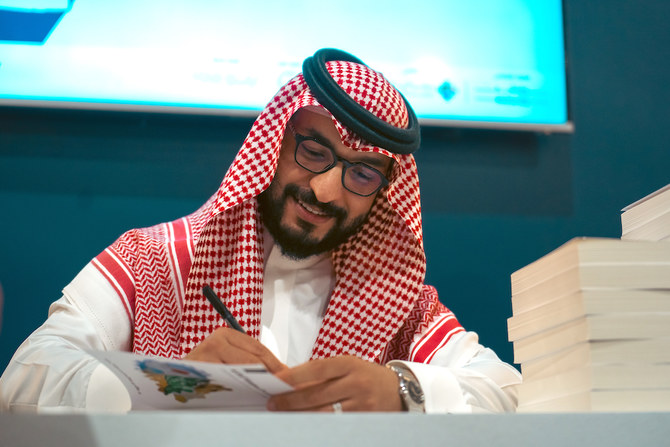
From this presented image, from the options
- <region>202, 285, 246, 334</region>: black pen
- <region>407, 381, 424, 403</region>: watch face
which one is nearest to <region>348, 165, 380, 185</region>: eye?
<region>202, 285, 246, 334</region>: black pen

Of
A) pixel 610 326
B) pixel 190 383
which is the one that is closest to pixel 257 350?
pixel 190 383

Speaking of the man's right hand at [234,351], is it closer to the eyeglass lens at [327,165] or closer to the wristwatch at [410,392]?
the wristwatch at [410,392]

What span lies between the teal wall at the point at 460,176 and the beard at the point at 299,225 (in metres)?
0.72

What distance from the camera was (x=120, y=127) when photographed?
2.65m

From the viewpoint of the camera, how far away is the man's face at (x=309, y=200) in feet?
6.37

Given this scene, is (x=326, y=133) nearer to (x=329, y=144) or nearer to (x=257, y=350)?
(x=329, y=144)

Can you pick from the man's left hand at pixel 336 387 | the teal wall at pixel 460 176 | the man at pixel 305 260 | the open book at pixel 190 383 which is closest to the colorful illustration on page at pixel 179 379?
the open book at pixel 190 383

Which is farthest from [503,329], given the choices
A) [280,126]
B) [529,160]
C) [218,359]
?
[218,359]

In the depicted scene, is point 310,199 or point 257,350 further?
point 310,199

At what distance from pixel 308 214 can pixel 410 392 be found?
717mm

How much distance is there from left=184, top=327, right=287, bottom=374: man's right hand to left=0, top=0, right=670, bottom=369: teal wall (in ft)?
4.66

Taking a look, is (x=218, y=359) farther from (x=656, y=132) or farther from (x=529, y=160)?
(x=656, y=132)

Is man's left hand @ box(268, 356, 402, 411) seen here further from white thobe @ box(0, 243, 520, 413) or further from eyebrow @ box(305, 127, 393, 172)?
eyebrow @ box(305, 127, 393, 172)

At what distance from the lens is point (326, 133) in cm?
195
